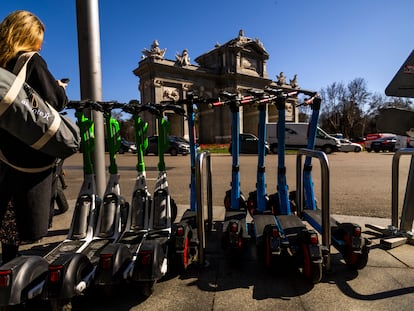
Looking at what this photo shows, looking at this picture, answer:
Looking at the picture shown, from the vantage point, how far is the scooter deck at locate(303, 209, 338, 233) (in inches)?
110

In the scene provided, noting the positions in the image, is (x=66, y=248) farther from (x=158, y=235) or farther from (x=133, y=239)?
(x=158, y=235)

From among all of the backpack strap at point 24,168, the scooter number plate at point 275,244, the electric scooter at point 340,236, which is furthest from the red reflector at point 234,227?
the backpack strap at point 24,168

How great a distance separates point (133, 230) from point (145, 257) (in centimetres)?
101

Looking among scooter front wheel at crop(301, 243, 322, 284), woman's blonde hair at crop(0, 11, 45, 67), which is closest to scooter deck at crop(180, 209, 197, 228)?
scooter front wheel at crop(301, 243, 322, 284)

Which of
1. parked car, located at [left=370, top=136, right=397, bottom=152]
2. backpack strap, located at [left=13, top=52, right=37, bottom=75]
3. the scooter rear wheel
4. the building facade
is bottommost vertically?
the scooter rear wheel

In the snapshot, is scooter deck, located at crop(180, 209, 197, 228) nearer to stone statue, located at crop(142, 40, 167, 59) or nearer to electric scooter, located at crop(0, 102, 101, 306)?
electric scooter, located at crop(0, 102, 101, 306)

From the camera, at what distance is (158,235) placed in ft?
8.98

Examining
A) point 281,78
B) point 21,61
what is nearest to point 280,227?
point 21,61

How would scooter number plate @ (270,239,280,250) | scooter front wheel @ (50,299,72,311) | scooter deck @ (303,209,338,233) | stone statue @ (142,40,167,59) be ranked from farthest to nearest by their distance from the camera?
stone statue @ (142,40,167,59) < scooter deck @ (303,209,338,233) < scooter number plate @ (270,239,280,250) < scooter front wheel @ (50,299,72,311)

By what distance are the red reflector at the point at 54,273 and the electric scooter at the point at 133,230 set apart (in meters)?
0.30

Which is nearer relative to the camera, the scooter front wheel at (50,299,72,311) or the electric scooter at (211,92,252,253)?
the scooter front wheel at (50,299,72,311)

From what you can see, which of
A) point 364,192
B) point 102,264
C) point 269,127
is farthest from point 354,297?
point 269,127

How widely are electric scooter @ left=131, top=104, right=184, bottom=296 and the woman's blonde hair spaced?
130cm

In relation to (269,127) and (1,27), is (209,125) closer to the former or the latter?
(269,127)
